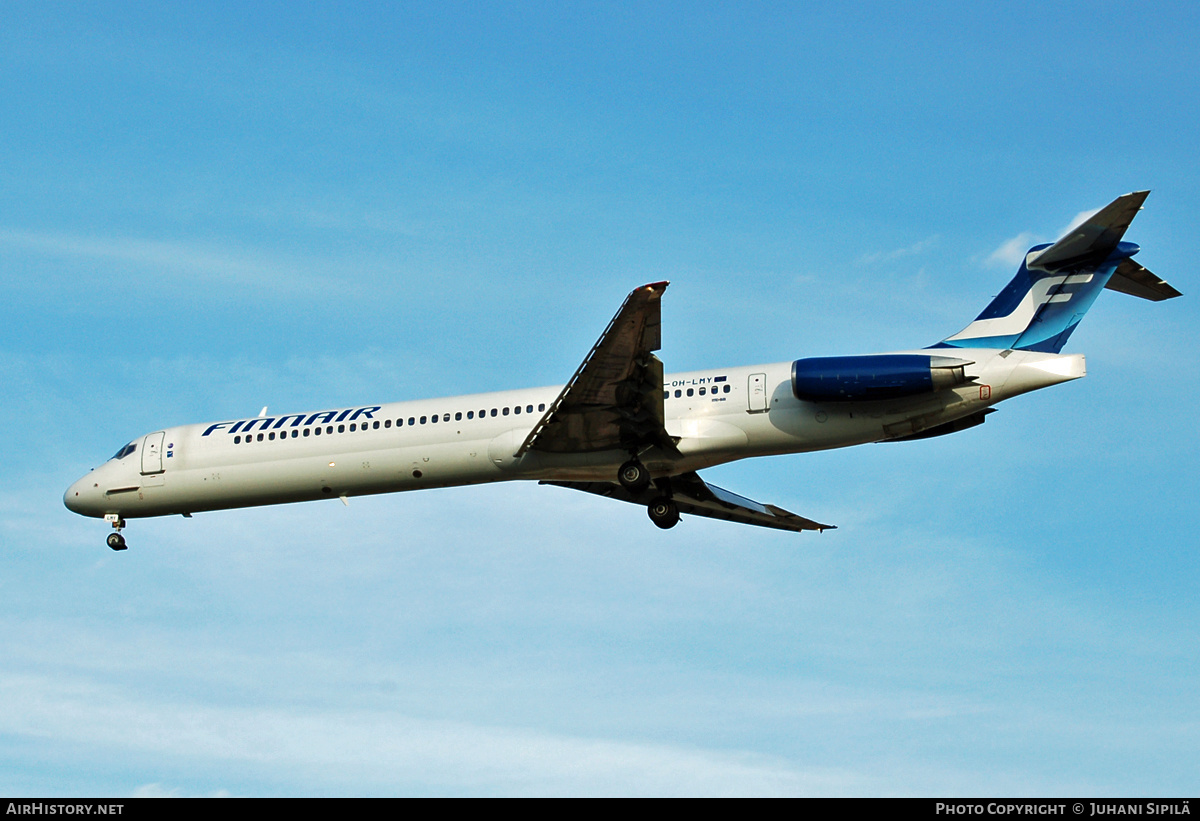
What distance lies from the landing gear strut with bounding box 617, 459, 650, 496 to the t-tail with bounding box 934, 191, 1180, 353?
6.54 meters

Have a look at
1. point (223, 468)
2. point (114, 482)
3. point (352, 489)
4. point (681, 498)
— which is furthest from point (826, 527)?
point (114, 482)

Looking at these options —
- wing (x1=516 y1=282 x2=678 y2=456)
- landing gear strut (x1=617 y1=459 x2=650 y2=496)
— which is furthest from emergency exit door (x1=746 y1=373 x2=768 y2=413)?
landing gear strut (x1=617 y1=459 x2=650 y2=496)

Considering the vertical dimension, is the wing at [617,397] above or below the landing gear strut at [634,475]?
above

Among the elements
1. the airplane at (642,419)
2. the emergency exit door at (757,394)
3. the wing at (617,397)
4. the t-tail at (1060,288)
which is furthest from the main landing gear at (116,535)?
the t-tail at (1060,288)

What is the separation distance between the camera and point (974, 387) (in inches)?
923

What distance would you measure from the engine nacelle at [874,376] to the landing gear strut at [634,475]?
3412 millimetres

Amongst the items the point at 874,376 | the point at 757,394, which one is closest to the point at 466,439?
the point at 757,394

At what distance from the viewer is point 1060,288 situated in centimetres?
2412

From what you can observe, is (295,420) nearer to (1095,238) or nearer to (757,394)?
(757,394)

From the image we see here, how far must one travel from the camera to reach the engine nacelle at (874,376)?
899 inches

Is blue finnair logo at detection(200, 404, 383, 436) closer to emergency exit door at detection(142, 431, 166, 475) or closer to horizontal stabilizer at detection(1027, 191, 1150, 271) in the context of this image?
emergency exit door at detection(142, 431, 166, 475)

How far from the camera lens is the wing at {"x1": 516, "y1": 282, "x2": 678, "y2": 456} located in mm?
22688

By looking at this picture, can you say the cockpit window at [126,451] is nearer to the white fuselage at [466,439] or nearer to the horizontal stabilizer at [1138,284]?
the white fuselage at [466,439]
